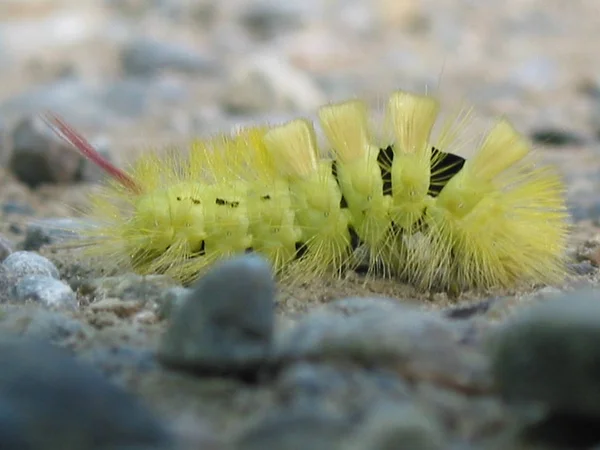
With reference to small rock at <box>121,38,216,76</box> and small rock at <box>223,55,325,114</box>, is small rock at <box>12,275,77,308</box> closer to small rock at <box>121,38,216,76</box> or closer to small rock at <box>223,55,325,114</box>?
small rock at <box>223,55,325,114</box>

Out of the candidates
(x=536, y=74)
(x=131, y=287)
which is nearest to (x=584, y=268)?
(x=131, y=287)

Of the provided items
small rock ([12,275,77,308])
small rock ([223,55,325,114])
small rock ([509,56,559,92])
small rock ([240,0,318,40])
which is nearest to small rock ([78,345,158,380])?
small rock ([12,275,77,308])

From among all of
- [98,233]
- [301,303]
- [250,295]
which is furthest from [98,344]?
[98,233]

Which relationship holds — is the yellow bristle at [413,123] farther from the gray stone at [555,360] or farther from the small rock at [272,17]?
the small rock at [272,17]

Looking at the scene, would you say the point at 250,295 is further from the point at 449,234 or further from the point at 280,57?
the point at 280,57

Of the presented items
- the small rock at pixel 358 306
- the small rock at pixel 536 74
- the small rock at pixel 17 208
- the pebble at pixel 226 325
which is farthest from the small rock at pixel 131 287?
the small rock at pixel 536 74

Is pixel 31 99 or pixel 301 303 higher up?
pixel 31 99
